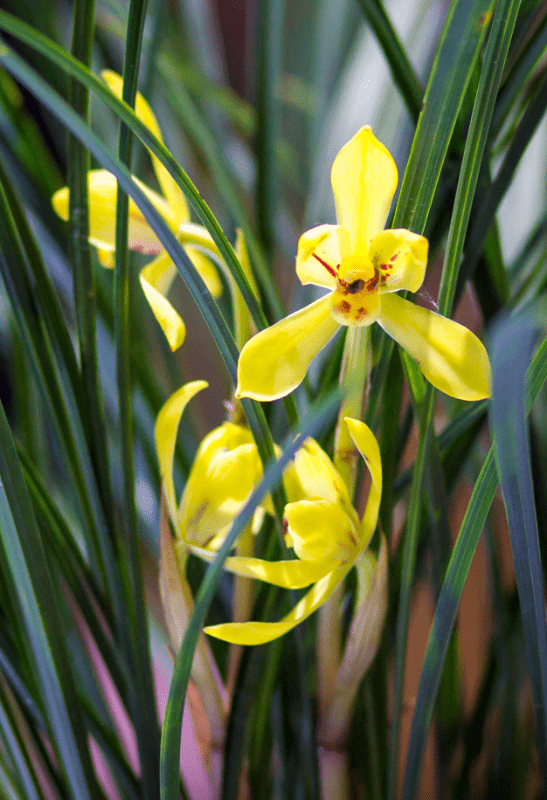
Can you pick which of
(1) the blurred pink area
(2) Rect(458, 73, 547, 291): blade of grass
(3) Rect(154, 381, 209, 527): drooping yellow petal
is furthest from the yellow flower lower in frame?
(1) the blurred pink area

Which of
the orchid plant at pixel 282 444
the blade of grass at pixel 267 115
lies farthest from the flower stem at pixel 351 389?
the blade of grass at pixel 267 115

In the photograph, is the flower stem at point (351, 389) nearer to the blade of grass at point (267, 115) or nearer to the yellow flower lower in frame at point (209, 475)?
the yellow flower lower in frame at point (209, 475)

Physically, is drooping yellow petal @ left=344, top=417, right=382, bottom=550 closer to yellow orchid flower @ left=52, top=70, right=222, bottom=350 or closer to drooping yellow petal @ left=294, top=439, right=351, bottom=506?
drooping yellow petal @ left=294, top=439, right=351, bottom=506

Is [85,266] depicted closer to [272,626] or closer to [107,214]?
[107,214]

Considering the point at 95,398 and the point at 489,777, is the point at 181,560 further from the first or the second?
the point at 489,777

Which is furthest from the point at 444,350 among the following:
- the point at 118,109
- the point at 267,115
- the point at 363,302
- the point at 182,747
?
the point at 182,747

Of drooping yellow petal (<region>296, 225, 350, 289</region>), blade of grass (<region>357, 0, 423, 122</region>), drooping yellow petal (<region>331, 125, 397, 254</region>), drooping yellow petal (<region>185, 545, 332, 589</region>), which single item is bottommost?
drooping yellow petal (<region>185, 545, 332, 589</region>)

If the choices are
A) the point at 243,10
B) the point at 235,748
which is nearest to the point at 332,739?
the point at 235,748
